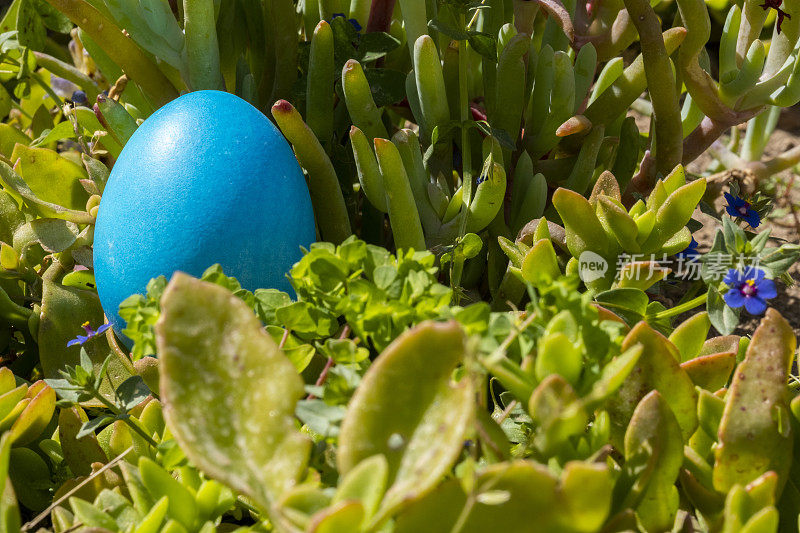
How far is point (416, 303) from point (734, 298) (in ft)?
1.19

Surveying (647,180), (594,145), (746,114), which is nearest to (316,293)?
(594,145)

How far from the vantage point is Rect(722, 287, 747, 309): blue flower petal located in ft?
2.89

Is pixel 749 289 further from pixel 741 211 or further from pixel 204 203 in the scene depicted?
pixel 204 203

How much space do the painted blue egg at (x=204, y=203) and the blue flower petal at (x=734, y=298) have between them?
55cm

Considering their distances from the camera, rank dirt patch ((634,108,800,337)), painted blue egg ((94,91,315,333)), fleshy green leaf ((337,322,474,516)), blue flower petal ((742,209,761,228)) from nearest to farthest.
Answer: fleshy green leaf ((337,322,474,516)), painted blue egg ((94,91,315,333)), blue flower petal ((742,209,761,228)), dirt patch ((634,108,800,337))

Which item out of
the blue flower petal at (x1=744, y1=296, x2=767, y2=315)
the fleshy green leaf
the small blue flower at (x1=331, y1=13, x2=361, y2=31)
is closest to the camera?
the fleshy green leaf

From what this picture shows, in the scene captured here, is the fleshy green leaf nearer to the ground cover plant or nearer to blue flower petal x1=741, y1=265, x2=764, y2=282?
the ground cover plant

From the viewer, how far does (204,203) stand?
1.03 m

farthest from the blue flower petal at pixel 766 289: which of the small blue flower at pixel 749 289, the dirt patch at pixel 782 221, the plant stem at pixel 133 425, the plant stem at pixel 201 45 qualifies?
the plant stem at pixel 201 45

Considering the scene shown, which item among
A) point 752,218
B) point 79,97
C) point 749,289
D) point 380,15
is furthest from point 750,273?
point 79,97

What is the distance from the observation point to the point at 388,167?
3.54 feet

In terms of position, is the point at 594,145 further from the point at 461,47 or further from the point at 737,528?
the point at 737,528

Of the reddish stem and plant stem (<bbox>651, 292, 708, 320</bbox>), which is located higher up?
the reddish stem

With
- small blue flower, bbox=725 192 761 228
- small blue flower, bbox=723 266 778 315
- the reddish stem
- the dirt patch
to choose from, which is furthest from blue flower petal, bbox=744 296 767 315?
the reddish stem
